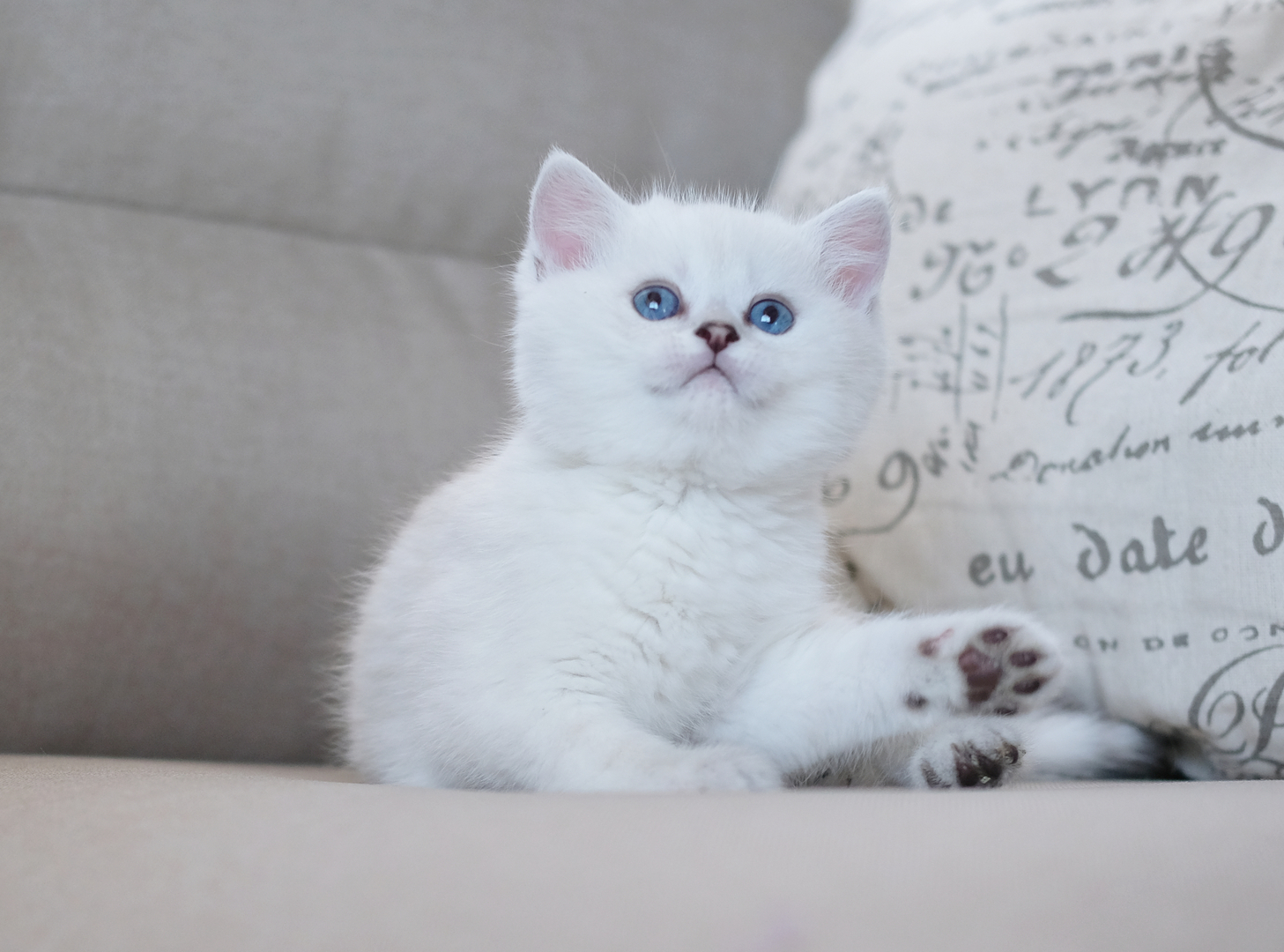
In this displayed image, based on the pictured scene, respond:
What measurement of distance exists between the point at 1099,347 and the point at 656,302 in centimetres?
50

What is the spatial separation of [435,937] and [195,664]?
887 mm

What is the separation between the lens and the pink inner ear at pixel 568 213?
1.06m

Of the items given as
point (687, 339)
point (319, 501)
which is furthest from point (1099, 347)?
point (319, 501)

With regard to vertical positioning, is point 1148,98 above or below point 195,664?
above

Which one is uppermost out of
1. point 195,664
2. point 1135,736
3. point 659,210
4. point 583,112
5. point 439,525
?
point 583,112

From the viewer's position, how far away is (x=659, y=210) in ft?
3.54

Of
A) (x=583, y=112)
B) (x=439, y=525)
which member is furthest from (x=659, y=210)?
(x=583, y=112)

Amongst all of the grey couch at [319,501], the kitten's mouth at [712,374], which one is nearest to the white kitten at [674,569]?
the kitten's mouth at [712,374]

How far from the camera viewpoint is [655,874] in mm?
582

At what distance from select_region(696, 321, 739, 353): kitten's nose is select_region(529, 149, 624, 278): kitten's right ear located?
19 cm

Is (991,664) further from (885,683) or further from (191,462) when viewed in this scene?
(191,462)

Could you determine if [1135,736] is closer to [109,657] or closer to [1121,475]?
[1121,475]

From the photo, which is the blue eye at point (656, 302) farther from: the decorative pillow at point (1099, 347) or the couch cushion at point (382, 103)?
the couch cushion at point (382, 103)

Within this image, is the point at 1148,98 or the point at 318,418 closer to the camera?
the point at 1148,98
